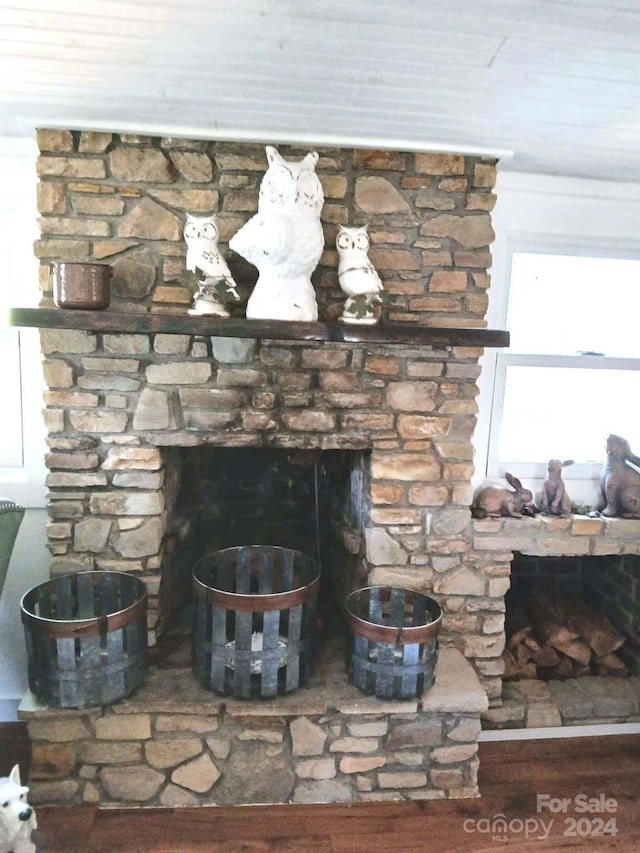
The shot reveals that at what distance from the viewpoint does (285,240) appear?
192 centimetres

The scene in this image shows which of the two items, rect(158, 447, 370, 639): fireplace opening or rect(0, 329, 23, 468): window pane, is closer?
rect(0, 329, 23, 468): window pane

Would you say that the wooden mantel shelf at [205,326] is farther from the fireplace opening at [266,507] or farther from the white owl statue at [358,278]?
the fireplace opening at [266,507]

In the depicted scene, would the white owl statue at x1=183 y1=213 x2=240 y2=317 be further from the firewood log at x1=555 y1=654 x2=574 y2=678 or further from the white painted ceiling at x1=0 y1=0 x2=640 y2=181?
the firewood log at x1=555 y1=654 x2=574 y2=678

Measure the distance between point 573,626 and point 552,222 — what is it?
71.6 inches

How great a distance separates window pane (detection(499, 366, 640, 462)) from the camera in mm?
2695

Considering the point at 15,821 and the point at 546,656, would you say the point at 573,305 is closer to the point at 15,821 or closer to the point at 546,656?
the point at 546,656

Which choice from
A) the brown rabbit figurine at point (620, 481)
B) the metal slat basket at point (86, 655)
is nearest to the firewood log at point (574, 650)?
the brown rabbit figurine at point (620, 481)

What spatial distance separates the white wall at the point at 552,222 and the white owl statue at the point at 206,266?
1.18 meters

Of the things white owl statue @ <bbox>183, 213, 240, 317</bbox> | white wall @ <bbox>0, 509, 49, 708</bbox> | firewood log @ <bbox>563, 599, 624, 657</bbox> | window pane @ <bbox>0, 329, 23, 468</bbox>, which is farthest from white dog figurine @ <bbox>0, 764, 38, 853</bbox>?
firewood log @ <bbox>563, 599, 624, 657</bbox>

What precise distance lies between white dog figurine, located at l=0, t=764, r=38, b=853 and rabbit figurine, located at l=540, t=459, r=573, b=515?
2112mm

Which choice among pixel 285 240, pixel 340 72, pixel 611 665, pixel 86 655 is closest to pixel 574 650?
pixel 611 665

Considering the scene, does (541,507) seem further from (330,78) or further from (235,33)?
(235,33)

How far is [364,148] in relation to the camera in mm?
2137

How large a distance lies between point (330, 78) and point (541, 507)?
6.04ft
